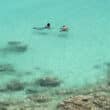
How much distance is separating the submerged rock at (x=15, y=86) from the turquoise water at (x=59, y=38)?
26cm

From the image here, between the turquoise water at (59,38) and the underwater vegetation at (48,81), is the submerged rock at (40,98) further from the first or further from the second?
the turquoise water at (59,38)

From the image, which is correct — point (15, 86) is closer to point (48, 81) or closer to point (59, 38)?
point (48, 81)

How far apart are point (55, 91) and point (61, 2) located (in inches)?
248

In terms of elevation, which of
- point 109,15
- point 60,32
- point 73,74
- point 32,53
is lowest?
point 73,74

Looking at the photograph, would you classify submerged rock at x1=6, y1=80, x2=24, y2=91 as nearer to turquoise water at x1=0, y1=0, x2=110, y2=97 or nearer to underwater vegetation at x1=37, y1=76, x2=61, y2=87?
turquoise water at x1=0, y1=0, x2=110, y2=97

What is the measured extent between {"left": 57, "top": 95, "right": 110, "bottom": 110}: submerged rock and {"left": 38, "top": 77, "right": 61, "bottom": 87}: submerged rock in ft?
3.66

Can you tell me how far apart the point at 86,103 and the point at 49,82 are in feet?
5.77

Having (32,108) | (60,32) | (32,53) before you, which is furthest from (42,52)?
(32,108)

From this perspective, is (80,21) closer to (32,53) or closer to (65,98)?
(32,53)

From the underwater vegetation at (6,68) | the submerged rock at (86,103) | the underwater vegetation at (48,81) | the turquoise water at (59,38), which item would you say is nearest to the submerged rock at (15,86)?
the turquoise water at (59,38)

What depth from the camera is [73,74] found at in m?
10.0

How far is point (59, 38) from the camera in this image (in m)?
11.8

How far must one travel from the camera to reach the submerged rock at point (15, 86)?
9.16 metres

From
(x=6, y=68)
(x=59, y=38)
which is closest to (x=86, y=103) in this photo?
(x=6, y=68)
